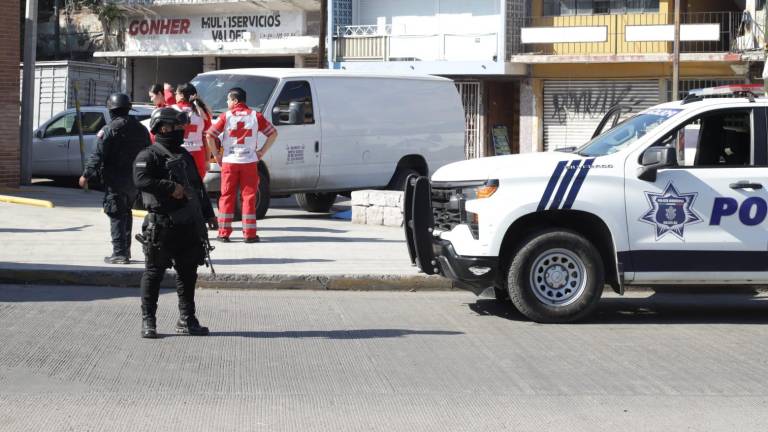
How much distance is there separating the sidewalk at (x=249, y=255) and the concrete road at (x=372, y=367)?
522 millimetres

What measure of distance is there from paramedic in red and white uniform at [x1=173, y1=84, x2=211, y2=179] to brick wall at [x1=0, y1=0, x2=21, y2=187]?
6643mm

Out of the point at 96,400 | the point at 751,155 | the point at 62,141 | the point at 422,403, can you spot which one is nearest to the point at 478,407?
the point at 422,403

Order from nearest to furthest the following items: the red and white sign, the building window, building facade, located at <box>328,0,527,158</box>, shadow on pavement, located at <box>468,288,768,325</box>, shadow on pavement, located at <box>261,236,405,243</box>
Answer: shadow on pavement, located at <box>468,288,768,325</box>, shadow on pavement, located at <box>261,236,405,243</box>, the building window, building facade, located at <box>328,0,527,158</box>, the red and white sign

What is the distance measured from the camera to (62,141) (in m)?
22.9

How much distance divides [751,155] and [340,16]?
28.7 m

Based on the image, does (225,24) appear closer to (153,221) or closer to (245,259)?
(245,259)

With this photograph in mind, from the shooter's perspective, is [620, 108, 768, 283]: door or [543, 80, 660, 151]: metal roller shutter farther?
[543, 80, 660, 151]: metal roller shutter

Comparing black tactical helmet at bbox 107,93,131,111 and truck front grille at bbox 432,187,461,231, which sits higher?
black tactical helmet at bbox 107,93,131,111

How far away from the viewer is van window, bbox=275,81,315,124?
16312 mm

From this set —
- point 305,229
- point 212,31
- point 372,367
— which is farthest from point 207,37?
point 372,367

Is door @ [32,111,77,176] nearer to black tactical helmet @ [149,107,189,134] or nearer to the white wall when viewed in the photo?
the white wall

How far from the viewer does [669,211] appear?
9.22 metres

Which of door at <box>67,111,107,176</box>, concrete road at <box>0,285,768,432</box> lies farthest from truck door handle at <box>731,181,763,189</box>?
door at <box>67,111,107,176</box>

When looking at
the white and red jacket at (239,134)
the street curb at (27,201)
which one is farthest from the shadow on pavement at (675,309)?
the street curb at (27,201)
